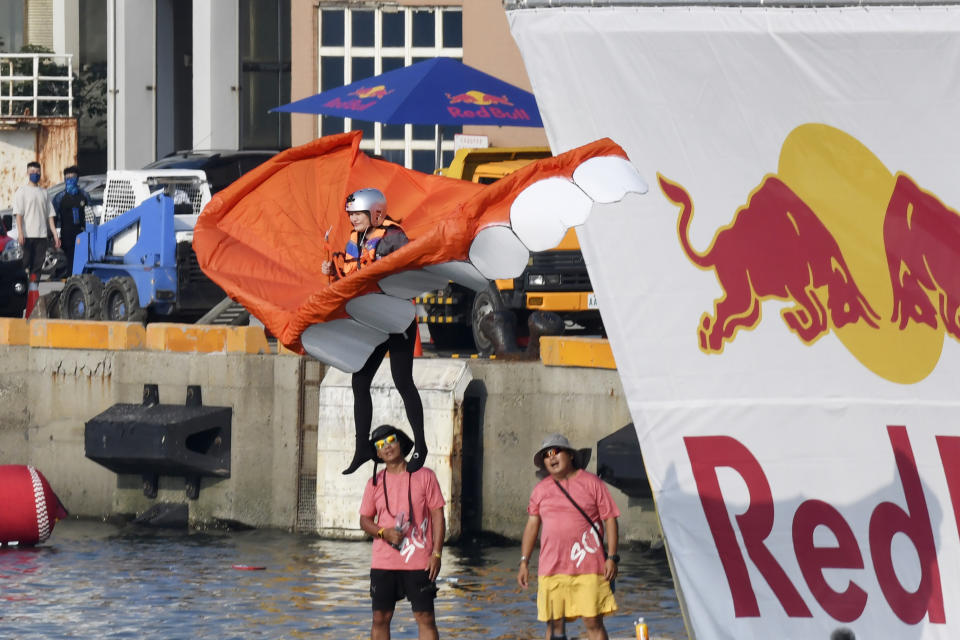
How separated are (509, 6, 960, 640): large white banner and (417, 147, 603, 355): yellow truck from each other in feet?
34.8

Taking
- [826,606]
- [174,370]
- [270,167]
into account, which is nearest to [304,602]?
[174,370]

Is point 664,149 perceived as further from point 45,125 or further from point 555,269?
point 45,125

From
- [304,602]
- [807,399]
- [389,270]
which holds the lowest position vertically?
[304,602]

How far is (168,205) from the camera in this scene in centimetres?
2548

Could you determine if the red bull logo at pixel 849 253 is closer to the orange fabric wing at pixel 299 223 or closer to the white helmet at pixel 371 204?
the orange fabric wing at pixel 299 223

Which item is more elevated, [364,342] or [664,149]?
[664,149]

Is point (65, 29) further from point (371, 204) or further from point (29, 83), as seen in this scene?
point (371, 204)

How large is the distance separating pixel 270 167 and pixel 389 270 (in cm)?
249

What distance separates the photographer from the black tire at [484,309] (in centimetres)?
2288

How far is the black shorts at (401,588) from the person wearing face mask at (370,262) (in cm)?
162

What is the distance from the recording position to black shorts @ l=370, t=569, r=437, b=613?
556 inches

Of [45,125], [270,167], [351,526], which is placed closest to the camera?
[270,167]

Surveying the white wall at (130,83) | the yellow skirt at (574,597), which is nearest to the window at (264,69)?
the white wall at (130,83)

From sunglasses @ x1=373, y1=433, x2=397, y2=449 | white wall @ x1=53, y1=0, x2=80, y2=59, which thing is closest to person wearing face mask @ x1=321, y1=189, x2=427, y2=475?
sunglasses @ x1=373, y1=433, x2=397, y2=449
